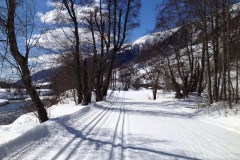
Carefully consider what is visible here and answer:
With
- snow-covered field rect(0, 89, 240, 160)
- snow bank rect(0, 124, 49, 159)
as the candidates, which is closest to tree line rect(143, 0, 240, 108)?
snow-covered field rect(0, 89, 240, 160)

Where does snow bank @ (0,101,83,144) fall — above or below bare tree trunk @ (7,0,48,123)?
below

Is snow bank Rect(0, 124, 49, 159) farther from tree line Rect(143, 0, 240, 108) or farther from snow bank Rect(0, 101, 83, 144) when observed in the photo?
tree line Rect(143, 0, 240, 108)

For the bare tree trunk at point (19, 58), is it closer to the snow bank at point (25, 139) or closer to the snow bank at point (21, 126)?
the snow bank at point (21, 126)

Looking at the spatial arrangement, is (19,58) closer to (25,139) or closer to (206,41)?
(25,139)

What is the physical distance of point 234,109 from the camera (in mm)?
13258

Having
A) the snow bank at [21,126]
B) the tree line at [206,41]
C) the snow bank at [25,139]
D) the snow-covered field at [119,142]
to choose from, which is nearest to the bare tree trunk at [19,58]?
the snow bank at [21,126]

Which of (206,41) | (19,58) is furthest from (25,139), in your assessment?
(206,41)

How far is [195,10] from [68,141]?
1627 centimetres

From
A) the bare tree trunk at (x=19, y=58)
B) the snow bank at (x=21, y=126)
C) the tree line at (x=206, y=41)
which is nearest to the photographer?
the snow bank at (x=21, y=126)

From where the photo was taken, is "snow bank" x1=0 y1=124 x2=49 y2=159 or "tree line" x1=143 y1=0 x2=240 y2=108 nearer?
"snow bank" x1=0 y1=124 x2=49 y2=159

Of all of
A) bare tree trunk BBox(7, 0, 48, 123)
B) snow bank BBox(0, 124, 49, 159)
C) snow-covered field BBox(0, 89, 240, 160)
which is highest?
bare tree trunk BBox(7, 0, 48, 123)

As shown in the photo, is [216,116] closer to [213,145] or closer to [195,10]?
[213,145]

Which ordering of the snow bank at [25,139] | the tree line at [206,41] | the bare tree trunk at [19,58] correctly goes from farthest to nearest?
the tree line at [206,41], the bare tree trunk at [19,58], the snow bank at [25,139]

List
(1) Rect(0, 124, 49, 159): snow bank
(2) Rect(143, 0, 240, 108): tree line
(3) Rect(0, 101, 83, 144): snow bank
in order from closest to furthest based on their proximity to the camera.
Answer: (1) Rect(0, 124, 49, 159): snow bank < (3) Rect(0, 101, 83, 144): snow bank < (2) Rect(143, 0, 240, 108): tree line
